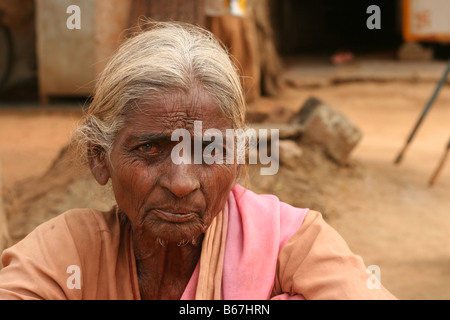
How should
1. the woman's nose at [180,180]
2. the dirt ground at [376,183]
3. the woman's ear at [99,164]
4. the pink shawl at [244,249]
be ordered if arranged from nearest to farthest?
1. the woman's nose at [180,180]
2. the pink shawl at [244,249]
3. the woman's ear at [99,164]
4. the dirt ground at [376,183]

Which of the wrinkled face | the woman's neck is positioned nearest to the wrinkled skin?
the wrinkled face

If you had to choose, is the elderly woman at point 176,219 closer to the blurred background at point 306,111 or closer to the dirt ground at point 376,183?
the blurred background at point 306,111

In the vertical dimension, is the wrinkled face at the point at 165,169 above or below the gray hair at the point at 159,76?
below

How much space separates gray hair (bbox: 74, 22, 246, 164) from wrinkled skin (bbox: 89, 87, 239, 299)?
0.03 metres

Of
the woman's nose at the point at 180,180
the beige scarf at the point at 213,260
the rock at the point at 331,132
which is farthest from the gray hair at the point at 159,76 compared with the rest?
the rock at the point at 331,132

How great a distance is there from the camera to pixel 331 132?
6.25 metres

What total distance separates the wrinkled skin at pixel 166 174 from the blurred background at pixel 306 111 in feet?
1.49

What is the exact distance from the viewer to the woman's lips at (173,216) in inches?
76.0

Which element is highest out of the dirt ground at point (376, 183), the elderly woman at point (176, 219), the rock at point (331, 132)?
the elderly woman at point (176, 219)

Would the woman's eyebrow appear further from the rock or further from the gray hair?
the rock

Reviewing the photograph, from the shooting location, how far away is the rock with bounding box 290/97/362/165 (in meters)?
6.27

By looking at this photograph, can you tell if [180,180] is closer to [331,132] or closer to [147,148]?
[147,148]
